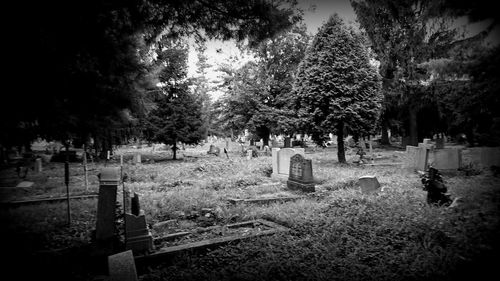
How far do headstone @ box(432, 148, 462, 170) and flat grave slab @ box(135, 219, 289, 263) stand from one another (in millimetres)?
9490

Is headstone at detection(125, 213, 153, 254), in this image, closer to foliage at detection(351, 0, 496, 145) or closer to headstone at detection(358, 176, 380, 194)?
headstone at detection(358, 176, 380, 194)

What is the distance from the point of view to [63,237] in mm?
5359

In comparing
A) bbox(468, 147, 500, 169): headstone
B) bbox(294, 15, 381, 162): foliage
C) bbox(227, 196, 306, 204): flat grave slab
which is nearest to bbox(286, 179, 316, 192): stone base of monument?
bbox(227, 196, 306, 204): flat grave slab

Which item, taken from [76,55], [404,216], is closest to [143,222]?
[76,55]

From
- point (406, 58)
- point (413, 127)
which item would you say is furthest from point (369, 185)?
point (413, 127)

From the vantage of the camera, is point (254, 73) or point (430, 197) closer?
point (430, 197)

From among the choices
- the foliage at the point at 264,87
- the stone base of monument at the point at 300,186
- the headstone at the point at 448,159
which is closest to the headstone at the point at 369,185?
the stone base of monument at the point at 300,186

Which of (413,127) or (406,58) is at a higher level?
(406,58)

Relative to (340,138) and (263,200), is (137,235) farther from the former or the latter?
(340,138)

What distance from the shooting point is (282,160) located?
12.2m

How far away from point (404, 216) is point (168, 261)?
4.26 metres

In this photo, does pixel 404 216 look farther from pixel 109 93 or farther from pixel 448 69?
pixel 109 93

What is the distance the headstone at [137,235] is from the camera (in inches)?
178

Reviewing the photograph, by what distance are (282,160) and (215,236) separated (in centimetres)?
708
